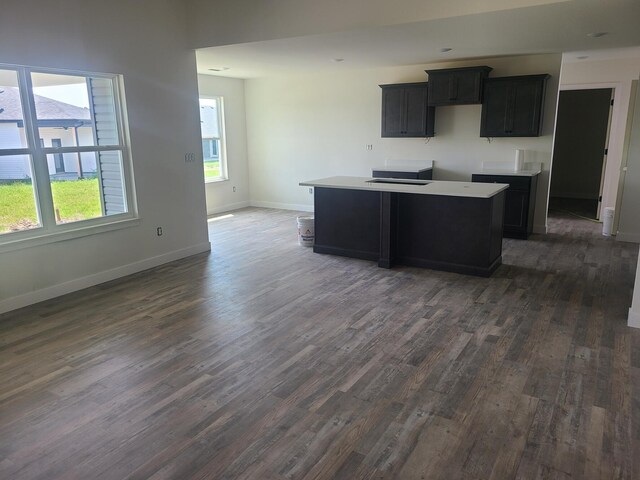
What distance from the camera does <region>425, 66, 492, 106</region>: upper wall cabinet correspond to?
614 centimetres

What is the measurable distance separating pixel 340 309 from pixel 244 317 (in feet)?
2.57

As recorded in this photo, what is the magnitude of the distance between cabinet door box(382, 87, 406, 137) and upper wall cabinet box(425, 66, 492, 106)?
1.68ft

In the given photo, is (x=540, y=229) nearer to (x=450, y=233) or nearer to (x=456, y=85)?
(x=456, y=85)

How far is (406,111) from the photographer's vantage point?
6.80 m

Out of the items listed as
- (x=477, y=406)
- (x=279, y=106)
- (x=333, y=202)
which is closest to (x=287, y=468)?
(x=477, y=406)

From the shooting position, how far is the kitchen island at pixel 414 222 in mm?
4551

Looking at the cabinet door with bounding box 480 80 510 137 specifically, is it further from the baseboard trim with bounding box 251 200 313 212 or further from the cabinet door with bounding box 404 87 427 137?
the baseboard trim with bounding box 251 200 313 212

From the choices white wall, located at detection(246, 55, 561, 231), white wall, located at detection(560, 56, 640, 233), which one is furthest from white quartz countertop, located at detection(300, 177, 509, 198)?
white wall, located at detection(560, 56, 640, 233)

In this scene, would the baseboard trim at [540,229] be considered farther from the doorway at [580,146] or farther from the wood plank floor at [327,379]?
the doorway at [580,146]

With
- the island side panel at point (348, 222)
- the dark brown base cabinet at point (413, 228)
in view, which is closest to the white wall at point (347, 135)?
the dark brown base cabinet at point (413, 228)

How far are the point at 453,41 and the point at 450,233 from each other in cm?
204

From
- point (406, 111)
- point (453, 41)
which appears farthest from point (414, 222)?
point (406, 111)

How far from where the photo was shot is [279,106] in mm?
8281

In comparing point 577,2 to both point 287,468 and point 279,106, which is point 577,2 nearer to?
point 287,468
